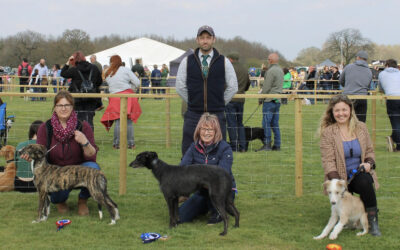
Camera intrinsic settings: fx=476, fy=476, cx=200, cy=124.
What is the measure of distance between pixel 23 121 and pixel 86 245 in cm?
901

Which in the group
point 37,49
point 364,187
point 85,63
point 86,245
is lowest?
point 86,245

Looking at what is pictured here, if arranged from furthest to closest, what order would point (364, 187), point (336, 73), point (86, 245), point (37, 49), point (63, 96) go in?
point (37, 49), point (336, 73), point (63, 96), point (364, 187), point (86, 245)

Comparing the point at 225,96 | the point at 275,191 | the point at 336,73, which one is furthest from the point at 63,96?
the point at 336,73

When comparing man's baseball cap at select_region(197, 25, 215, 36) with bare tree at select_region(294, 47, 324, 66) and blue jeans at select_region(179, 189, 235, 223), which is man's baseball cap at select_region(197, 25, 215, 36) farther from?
bare tree at select_region(294, 47, 324, 66)

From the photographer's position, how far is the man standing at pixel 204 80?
540 cm

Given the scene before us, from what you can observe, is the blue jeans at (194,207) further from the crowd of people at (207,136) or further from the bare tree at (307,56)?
the bare tree at (307,56)

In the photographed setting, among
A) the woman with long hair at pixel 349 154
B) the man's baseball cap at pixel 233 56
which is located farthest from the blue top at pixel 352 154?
the man's baseball cap at pixel 233 56

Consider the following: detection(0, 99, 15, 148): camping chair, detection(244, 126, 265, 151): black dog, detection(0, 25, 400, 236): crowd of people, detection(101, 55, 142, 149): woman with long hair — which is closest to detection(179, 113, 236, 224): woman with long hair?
detection(0, 25, 400, 236): crowd of people

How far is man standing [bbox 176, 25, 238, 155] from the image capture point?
5402 mm

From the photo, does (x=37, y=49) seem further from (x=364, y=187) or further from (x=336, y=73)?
(x=364, y=187)

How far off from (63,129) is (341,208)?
3.00 m

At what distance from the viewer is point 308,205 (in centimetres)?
571

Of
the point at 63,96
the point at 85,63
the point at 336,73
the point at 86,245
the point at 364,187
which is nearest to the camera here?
the point at 86,245

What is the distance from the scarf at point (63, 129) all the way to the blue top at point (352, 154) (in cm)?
290
